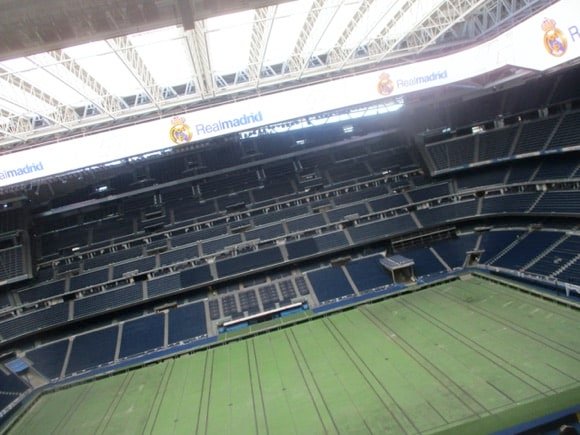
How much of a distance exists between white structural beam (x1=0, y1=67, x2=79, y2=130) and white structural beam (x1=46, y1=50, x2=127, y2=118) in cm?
218

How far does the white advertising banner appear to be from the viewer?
23.1 m

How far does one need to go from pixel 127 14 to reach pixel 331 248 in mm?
32858

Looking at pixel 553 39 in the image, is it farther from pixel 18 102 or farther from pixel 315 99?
pixel 18 102

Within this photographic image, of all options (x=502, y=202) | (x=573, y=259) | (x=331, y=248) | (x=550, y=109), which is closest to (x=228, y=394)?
(x=331, y=248)

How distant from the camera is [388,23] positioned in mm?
25094

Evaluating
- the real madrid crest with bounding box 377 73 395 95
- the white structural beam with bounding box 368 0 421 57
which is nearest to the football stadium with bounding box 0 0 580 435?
the real madrid crest with bounding box 377 73 395 95

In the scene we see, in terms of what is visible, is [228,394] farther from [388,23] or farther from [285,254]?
[388,23]

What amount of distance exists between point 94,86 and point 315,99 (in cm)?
1329

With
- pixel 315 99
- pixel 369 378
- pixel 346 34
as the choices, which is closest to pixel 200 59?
pixel 315 99

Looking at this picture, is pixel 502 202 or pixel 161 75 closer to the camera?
pixel 161 75

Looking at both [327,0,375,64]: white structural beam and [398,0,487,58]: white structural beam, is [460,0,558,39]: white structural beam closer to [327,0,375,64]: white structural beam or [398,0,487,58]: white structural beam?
[398,0,487,58]: white structural beam

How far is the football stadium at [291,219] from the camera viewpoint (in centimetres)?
1802

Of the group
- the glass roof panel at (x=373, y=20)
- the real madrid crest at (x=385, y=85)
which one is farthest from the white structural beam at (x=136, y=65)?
the real madrid crest at (x=385, y=85)

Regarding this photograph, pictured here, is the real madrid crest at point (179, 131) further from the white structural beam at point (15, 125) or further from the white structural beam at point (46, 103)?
the white structural beam at point (15, 125)
